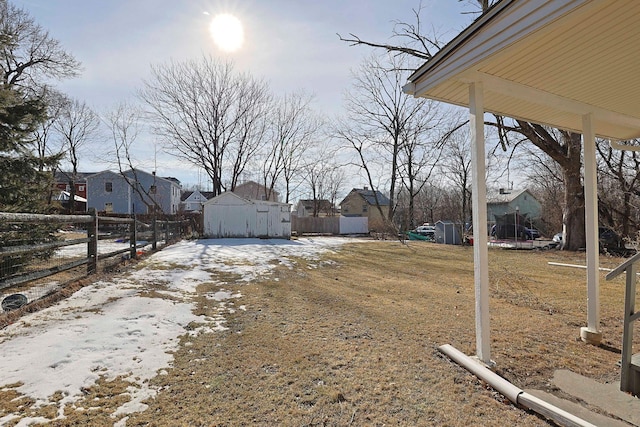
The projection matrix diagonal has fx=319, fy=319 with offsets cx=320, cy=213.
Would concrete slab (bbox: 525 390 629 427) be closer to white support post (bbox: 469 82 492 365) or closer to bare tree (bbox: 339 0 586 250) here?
white support post (bbox: 469 82 492 365)

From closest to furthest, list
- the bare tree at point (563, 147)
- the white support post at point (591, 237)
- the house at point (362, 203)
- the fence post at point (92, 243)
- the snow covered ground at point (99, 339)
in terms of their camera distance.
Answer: the snow covered ground at point (99, 339)
the white support post at point (591, 237)
the fence post at point (92, 243)
the bare tree at point (563, 147)
the house at point (362, 203)

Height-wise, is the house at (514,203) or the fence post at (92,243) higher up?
the house at (514,203)

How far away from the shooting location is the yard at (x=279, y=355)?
6.38 feet

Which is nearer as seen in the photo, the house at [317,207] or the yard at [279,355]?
the yard at [279,355]

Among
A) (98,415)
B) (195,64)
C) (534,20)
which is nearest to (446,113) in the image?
(195,64)

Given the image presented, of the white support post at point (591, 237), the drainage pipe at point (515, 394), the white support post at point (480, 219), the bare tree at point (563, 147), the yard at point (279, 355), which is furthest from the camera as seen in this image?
the bare tree at point (563, 147)

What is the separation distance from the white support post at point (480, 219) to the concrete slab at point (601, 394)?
0.52 meters

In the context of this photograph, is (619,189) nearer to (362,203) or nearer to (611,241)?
(611,241)

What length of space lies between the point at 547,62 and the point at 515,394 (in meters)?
2.46

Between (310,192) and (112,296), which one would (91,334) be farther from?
(310,192)

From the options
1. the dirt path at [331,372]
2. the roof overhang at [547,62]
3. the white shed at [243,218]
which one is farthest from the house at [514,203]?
the dirt path at [331,372]

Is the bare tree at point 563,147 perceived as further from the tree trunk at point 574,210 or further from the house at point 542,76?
the house at point 542,76

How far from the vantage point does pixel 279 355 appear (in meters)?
2.74

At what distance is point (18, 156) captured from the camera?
20.0 ft
